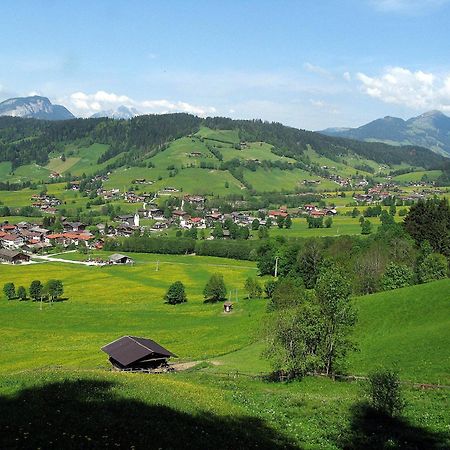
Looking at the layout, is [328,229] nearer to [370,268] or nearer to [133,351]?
[370,268]

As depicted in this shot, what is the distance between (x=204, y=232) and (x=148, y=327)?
4437 inches

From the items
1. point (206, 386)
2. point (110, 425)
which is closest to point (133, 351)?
point (206, 386)

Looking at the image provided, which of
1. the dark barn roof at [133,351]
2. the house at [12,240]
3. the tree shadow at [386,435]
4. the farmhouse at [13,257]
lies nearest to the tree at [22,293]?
the farmhouse at [13,257]

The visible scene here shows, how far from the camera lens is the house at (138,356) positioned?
1786 inches

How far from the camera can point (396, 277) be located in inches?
2719

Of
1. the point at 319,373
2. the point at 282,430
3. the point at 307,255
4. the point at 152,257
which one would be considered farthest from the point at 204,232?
the point at 282,430

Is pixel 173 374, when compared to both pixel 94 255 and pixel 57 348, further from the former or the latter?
pixel 94 255

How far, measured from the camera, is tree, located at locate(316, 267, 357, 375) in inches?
1495

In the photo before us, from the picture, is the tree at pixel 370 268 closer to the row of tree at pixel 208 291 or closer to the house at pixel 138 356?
the row of tree at pixel 208 291

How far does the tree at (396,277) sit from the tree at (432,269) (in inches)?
57.7

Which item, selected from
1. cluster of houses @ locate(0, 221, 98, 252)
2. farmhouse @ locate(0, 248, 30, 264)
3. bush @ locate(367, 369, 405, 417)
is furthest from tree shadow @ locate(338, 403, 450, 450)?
cluster of houses @ locate(0, 221, 98, 252)

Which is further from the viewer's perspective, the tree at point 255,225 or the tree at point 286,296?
the tree at point 255,225

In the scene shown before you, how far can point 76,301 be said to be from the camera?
302 ft

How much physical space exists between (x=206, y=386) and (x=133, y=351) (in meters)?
14.4
